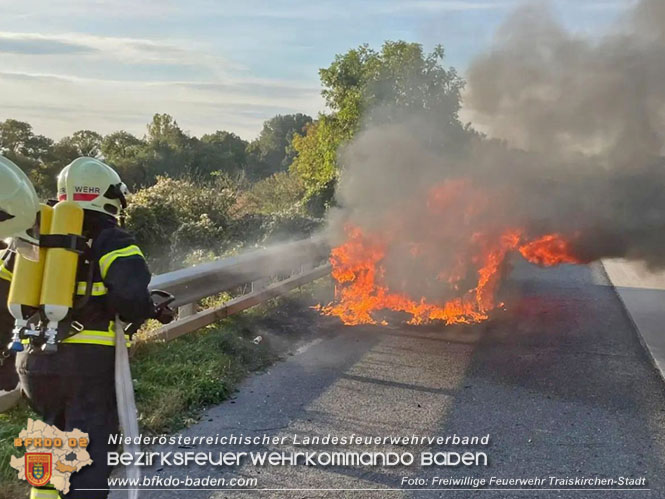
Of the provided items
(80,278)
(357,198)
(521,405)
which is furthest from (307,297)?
(80,278)

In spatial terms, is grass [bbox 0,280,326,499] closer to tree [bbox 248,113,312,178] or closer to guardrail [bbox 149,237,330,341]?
guardrail [bbox 149,237,330,341]

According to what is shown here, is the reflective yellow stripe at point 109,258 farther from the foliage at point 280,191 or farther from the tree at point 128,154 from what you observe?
the tree at point 128,154

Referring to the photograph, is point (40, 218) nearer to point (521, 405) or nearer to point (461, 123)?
point (521, 405)

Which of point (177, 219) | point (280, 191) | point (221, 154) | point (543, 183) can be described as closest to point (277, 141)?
point (221, 154)

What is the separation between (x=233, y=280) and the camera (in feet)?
23.2

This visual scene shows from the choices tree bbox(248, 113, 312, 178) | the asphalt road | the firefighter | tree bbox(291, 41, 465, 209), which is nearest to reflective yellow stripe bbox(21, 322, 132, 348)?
the firefighter

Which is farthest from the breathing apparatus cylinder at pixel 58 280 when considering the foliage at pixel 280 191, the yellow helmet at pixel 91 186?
the foliage at pixel 280 191

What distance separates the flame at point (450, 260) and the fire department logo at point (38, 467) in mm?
5185

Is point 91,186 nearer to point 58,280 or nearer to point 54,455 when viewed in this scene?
point 58,280

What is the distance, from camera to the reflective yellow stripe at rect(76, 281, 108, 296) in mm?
3002

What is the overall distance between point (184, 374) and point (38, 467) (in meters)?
2.17

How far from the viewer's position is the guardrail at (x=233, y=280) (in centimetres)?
589

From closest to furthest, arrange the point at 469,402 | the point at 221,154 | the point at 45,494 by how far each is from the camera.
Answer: the point at 45,494 < the point at 469,402 < the point at 221,154

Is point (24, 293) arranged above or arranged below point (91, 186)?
below
